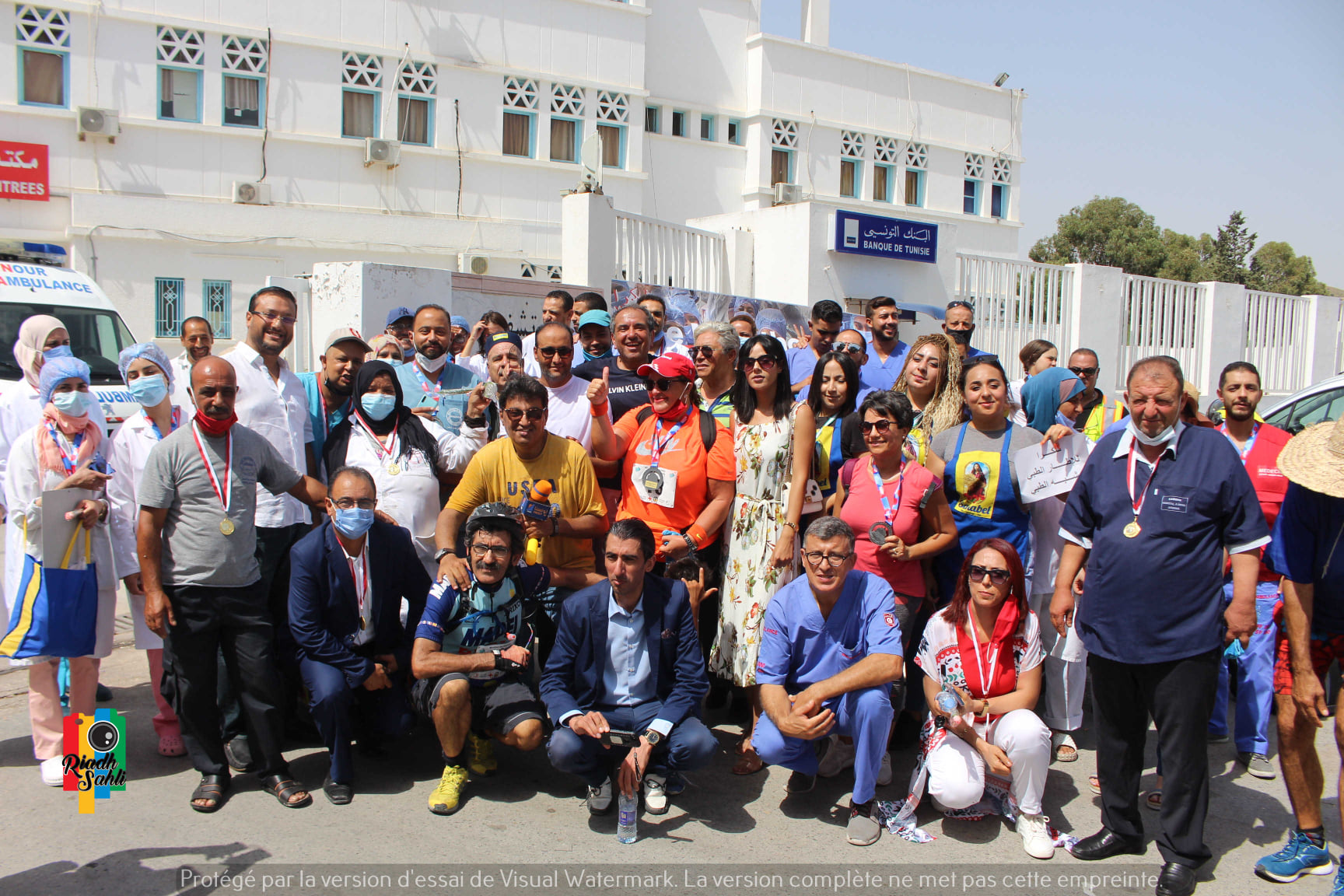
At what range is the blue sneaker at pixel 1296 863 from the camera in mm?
3688

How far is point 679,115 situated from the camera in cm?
2227

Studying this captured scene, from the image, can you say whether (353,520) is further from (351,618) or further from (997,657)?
(997,657)

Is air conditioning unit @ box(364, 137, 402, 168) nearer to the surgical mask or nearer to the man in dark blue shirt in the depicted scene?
the surgical mask

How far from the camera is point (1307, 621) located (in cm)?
360

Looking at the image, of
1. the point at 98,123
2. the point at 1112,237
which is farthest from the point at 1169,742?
the point at 1112,237

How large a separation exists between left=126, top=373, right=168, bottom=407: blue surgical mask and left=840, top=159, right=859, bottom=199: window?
21.7 metres

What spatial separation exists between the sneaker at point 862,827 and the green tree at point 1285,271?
141ft

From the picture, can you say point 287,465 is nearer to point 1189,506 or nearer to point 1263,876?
point 1189,506

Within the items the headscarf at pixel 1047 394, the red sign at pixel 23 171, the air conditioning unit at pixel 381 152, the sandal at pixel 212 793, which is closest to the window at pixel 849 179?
the air conditioning unit at pixel 381 152

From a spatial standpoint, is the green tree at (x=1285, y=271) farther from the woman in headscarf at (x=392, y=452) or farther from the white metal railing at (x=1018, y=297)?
the woman in headscarf at (x=392, y=452)

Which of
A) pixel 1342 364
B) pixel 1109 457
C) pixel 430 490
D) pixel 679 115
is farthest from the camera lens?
pixel 679 115

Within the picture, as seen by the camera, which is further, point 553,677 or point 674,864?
point 553,677

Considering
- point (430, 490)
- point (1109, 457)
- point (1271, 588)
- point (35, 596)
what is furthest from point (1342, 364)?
point (35, 596)

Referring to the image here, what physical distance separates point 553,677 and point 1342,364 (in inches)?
811
